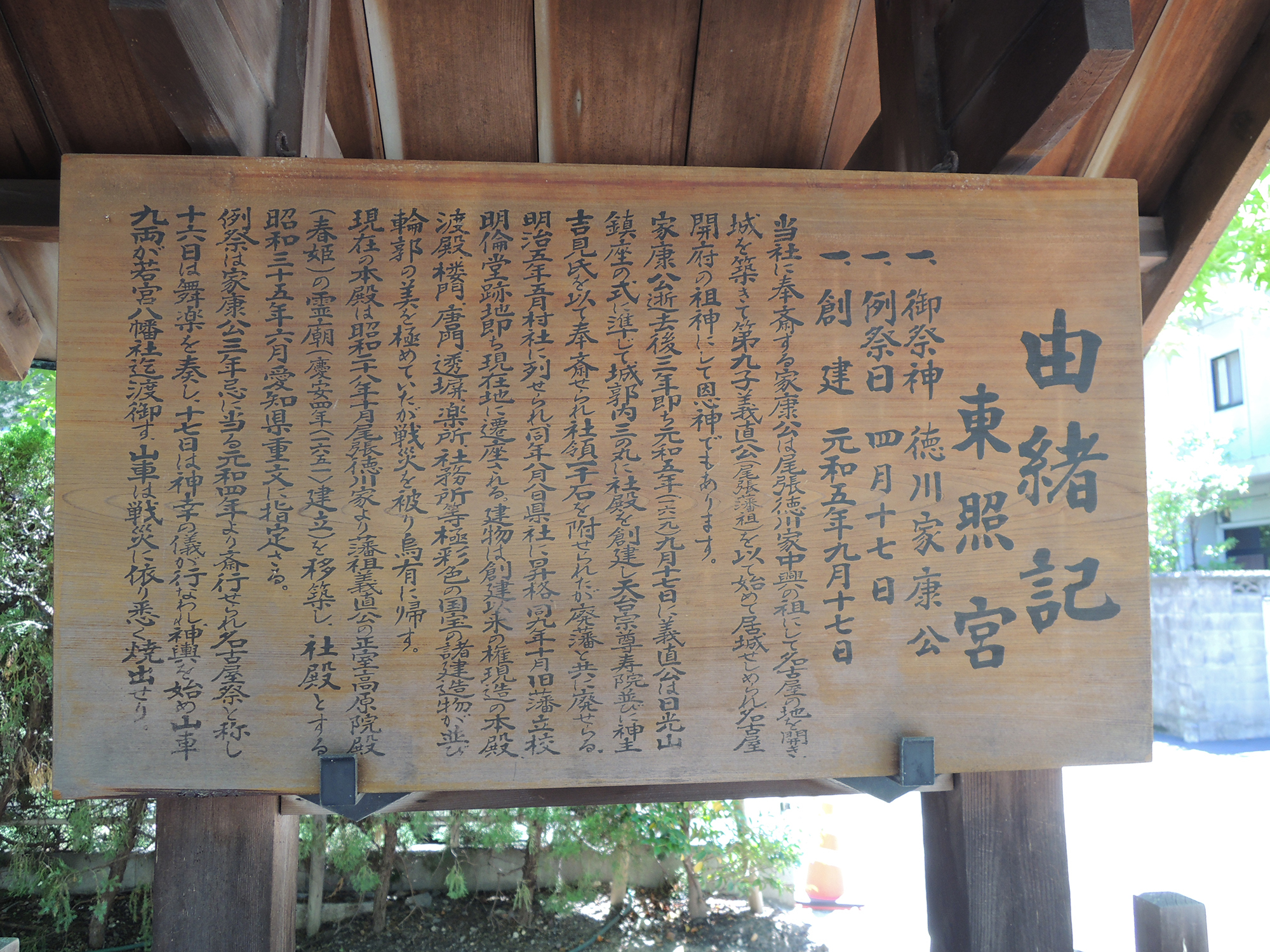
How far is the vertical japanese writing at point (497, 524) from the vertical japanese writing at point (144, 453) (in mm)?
731

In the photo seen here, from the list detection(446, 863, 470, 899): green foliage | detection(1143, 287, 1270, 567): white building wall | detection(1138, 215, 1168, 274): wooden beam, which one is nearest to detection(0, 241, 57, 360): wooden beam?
detection(446, 863, 470, 899): green foliage

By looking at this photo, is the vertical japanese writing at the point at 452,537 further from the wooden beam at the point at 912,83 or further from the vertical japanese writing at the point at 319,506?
the wooden beam at the point at 912,83

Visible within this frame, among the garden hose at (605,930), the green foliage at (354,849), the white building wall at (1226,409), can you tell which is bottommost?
the garden hose at (605,930)

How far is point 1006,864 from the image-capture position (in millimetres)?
2057

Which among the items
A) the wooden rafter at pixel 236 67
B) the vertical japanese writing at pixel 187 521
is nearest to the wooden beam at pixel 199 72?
the wooden rafter at pixel 236 67

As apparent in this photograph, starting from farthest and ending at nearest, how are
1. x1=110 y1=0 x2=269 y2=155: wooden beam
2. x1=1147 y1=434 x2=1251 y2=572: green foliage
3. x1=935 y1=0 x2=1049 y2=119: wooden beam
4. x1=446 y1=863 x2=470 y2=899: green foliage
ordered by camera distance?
x1=1147 y1=434 x2=1251 y2=572: green foliage, x1=446 y1=863 x2=470 y2=899: green foliage, x1=935 y1=0 x2=1049 y2=119: wooden beam, x1=110 y1=0 x2=269 y2=155: wooden beam

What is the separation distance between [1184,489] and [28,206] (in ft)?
52.2

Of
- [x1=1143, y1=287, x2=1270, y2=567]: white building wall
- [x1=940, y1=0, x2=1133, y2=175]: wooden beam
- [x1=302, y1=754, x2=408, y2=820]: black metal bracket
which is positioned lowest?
[x1=302, y1=754, x2=408, y2=820]: black metal bracket

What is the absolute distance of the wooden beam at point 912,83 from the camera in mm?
2139

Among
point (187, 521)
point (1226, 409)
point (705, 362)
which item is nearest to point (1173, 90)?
point (705, 362)

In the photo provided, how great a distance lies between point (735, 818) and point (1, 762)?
4492 mm

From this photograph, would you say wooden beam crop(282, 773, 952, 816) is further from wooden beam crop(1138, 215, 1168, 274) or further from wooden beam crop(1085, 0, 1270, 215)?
wooden beam crop(1085, 0, 1270, 215)

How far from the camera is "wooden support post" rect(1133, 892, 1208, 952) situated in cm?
197

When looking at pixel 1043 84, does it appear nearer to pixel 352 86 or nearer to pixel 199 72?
pixel 199 72
